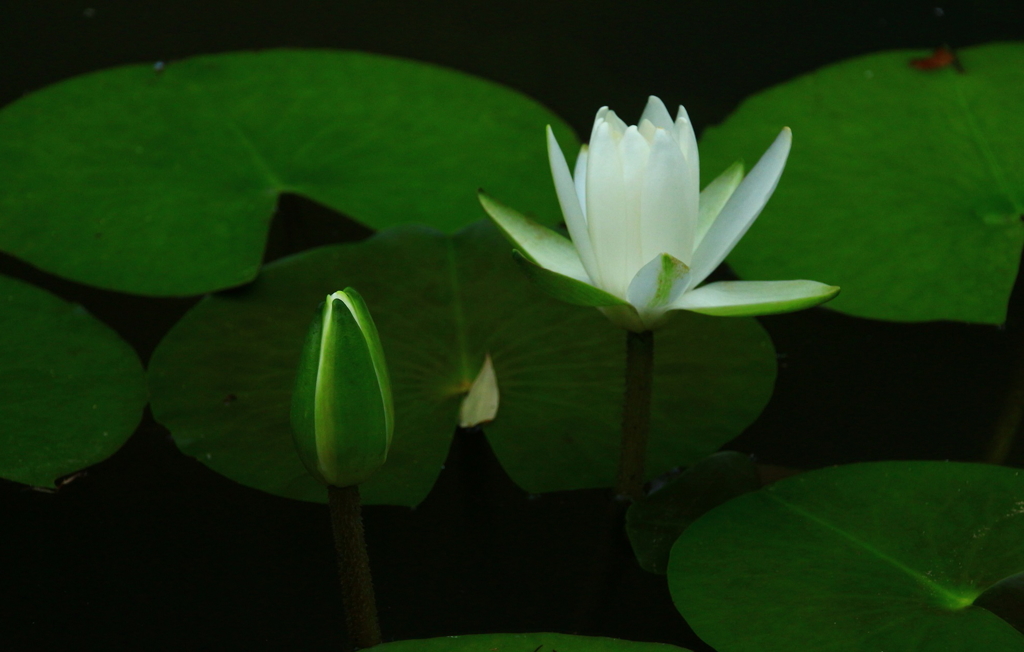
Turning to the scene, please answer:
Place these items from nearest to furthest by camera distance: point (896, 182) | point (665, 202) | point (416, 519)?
point (665, 202) → point (416, 519) → point (896, 182)

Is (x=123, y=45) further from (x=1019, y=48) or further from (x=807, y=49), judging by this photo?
(x=1019, y=48)

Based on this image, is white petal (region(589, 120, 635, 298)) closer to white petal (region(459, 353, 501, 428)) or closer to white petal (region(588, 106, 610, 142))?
white petal (region(588, 106, 610, 142))

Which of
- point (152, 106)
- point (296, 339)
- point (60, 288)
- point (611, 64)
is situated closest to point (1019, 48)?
point (611, 64)

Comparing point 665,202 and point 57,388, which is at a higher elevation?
point 665,202

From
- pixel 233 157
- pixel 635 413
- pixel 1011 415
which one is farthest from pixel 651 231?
pixel 233 157

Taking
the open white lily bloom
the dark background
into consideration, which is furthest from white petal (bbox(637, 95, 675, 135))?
the dark background

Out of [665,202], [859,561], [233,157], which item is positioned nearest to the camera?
[665,202]

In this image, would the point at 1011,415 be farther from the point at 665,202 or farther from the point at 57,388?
the point at 57,388

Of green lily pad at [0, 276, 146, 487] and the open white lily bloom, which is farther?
green lily pad at [0, 276, 146, 487]
